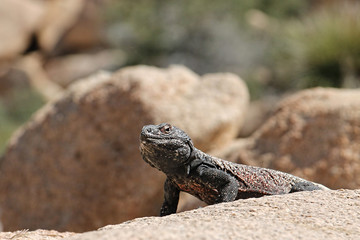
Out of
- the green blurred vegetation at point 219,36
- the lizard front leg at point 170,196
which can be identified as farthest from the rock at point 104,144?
the green blurred vegetation at point 219,36

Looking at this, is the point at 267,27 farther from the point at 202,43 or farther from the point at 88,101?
the point at 88,101

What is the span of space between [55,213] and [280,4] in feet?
70.3

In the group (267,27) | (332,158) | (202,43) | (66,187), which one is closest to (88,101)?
(66,187)

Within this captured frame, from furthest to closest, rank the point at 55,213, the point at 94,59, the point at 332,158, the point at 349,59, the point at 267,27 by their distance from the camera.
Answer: the point at 94,59, the point at 267,27, the point at 349,59, the point at 55,213, the point at 332,158

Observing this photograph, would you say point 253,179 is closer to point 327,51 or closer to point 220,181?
point 220,181

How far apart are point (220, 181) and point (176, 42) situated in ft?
61.5

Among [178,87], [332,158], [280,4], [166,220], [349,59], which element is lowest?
[166,220]

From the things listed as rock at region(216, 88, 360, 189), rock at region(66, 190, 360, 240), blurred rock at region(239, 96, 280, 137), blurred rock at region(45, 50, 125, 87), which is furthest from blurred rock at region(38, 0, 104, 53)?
rock at region(66, 190, 360, 240)

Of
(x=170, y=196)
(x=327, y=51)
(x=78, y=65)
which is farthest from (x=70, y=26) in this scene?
(x=170, y=196)

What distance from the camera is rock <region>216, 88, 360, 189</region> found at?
24.2ft

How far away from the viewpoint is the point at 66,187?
8.58 meters

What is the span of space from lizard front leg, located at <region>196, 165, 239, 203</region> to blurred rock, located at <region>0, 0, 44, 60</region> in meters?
24.9

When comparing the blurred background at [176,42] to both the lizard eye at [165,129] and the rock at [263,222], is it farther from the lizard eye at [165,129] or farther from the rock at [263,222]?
the rock at [263,222]

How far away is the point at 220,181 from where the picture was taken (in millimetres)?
4855
